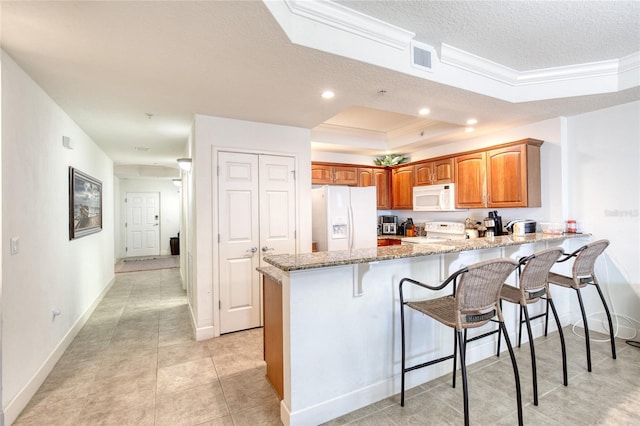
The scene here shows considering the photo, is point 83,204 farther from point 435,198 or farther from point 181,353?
point 435,198

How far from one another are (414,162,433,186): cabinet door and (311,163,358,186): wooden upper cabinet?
1.02 metres

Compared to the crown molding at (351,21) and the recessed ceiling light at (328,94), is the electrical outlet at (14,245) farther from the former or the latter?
the recessed ceiling light at (328,94)

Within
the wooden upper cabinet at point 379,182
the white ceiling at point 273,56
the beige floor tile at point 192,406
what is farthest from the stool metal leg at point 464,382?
the wooden upper cabinet at point 379,182

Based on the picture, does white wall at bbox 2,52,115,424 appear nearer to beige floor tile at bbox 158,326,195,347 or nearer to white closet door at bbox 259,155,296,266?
beige floor tile at bbox 158,326,195,347

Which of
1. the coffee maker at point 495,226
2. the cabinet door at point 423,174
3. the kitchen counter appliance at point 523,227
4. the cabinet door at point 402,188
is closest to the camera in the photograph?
the kitchen counter appliance at point 523,227

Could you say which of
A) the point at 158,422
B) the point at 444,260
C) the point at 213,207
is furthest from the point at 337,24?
the point at 158,422

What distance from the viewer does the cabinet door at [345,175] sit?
5.14 meters

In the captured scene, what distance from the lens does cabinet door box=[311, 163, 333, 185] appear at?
4.96 metres

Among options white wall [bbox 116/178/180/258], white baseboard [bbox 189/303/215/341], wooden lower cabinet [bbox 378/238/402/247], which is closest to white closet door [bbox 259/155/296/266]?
white baseboard [bbox 189/303/215/341]

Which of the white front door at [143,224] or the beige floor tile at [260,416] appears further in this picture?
the white front door at [143,224]

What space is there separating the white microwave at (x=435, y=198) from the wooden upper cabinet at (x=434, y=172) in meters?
0.10

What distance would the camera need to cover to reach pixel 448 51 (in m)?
2.57

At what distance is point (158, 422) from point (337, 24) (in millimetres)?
2909

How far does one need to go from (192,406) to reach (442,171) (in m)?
4.27
